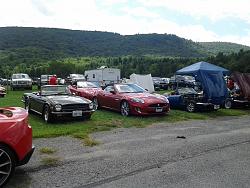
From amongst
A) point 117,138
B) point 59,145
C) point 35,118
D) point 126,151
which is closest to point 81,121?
point 35,118

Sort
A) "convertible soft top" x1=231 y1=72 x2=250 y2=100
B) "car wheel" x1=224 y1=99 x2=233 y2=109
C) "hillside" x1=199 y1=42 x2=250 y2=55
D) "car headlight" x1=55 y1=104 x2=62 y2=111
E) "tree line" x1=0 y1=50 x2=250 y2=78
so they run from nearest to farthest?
"car headlight" x1=55 y1=104 x2=62 y2=111
"car wheel" x1=224 y1=99 x2=233 y2=109
"convertible soft top" x1=231 y1=72 x2=250 y2=100
"tree line" x1=0 y1=50 x2=250 y2=78
"hillside" x1=199 y1=42 x2=250 y2=55

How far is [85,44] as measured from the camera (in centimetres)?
11888

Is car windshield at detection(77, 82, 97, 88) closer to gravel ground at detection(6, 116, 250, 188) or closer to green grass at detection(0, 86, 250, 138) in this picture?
green grass at detection(0, 86, 250, 138)

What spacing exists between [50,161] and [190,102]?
11.0 meters

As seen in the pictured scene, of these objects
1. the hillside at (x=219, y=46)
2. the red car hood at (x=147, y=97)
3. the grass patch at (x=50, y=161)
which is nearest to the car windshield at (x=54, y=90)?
the red car hood at (x=147, y=97)

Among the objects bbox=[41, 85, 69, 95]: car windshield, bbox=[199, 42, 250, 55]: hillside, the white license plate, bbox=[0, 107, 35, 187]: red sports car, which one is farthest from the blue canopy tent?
bbox=[199, 42, 250, 55]: hillside

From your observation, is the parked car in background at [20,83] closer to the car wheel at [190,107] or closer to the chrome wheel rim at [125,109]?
the car wheel at [190,107]

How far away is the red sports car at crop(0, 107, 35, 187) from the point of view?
5.43 metres

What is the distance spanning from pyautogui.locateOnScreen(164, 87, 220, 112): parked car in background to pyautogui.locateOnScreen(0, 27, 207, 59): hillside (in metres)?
91.4

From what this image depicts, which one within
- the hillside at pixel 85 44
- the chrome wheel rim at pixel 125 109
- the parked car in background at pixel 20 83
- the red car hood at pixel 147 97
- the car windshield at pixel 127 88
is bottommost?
the parked car in background at pixel 20 83

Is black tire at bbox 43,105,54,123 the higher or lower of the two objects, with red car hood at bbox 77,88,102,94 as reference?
lower

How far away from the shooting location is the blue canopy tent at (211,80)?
17516 mm

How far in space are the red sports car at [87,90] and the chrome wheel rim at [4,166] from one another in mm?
11631

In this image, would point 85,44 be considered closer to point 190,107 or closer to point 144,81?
point 144,81
